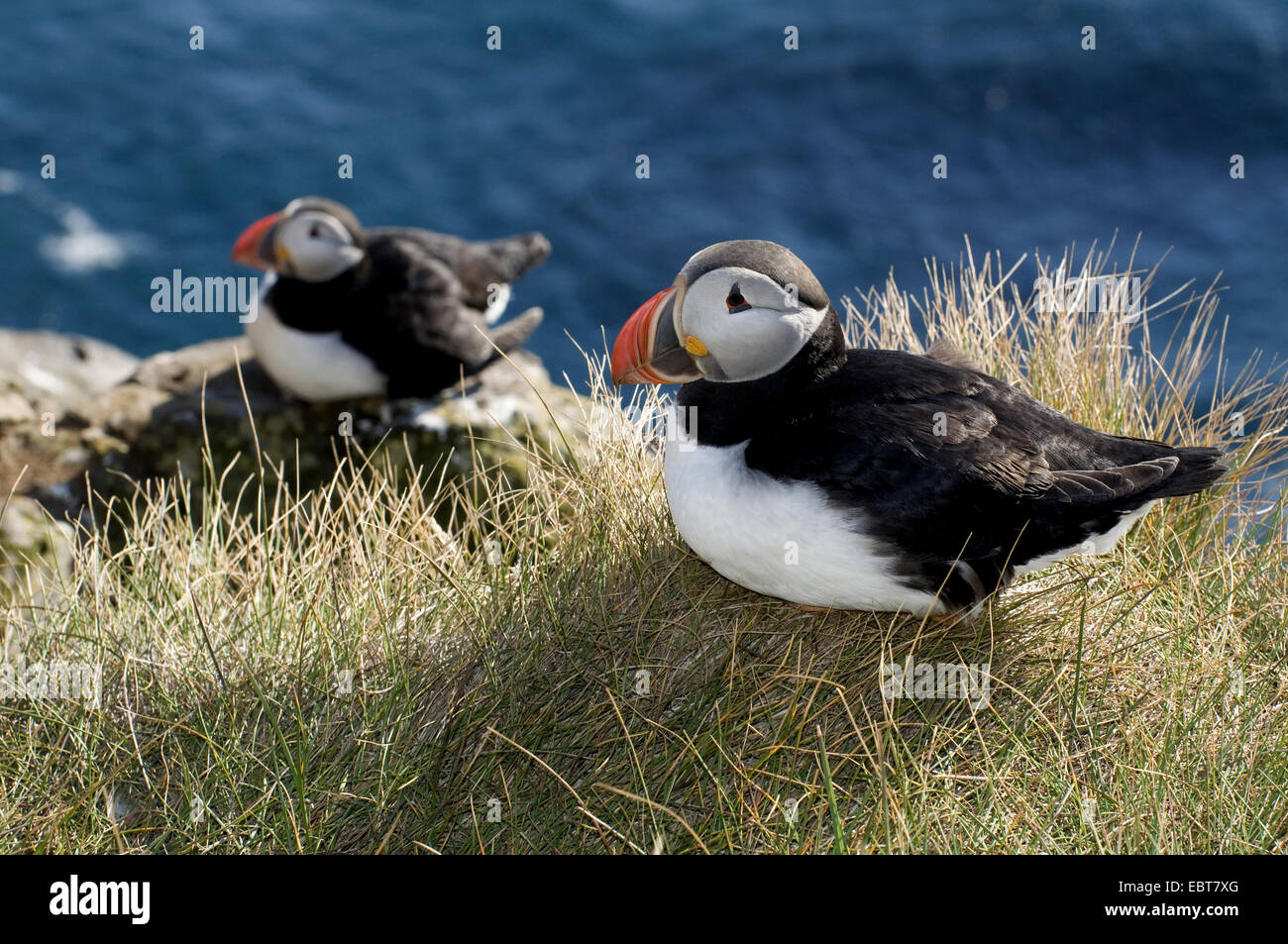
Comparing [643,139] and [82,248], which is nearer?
[82,248]

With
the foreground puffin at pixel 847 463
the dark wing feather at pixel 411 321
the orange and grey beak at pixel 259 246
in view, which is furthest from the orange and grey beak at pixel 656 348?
the orange and grey beak at pixel 259 246

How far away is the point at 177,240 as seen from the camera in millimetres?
15664

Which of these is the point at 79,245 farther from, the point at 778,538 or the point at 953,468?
the point at 953,468

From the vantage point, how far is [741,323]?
3.76m

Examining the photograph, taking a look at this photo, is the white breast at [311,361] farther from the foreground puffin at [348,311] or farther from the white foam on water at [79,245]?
the white foam on water at [79,245]

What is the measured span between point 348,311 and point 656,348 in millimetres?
4071

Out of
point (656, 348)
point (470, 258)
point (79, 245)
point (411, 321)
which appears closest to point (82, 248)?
point (79, 245)

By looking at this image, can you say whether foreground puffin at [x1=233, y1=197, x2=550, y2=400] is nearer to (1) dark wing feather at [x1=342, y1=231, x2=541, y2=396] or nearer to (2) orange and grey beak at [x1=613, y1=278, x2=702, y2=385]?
(1) dark wing feather at [x1=342, y1=231, x2=541, y2=396]

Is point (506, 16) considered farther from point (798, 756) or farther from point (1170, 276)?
point (798, 756)

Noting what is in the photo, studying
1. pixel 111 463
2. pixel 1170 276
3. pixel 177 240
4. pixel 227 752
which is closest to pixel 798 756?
pixel 227 752

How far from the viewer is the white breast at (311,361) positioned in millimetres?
7398

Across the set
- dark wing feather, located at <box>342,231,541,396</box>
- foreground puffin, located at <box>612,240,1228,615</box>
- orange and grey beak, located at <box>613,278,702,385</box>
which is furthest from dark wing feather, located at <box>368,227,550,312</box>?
foreground puffin, located at <box>612,240,1228,615</box>
